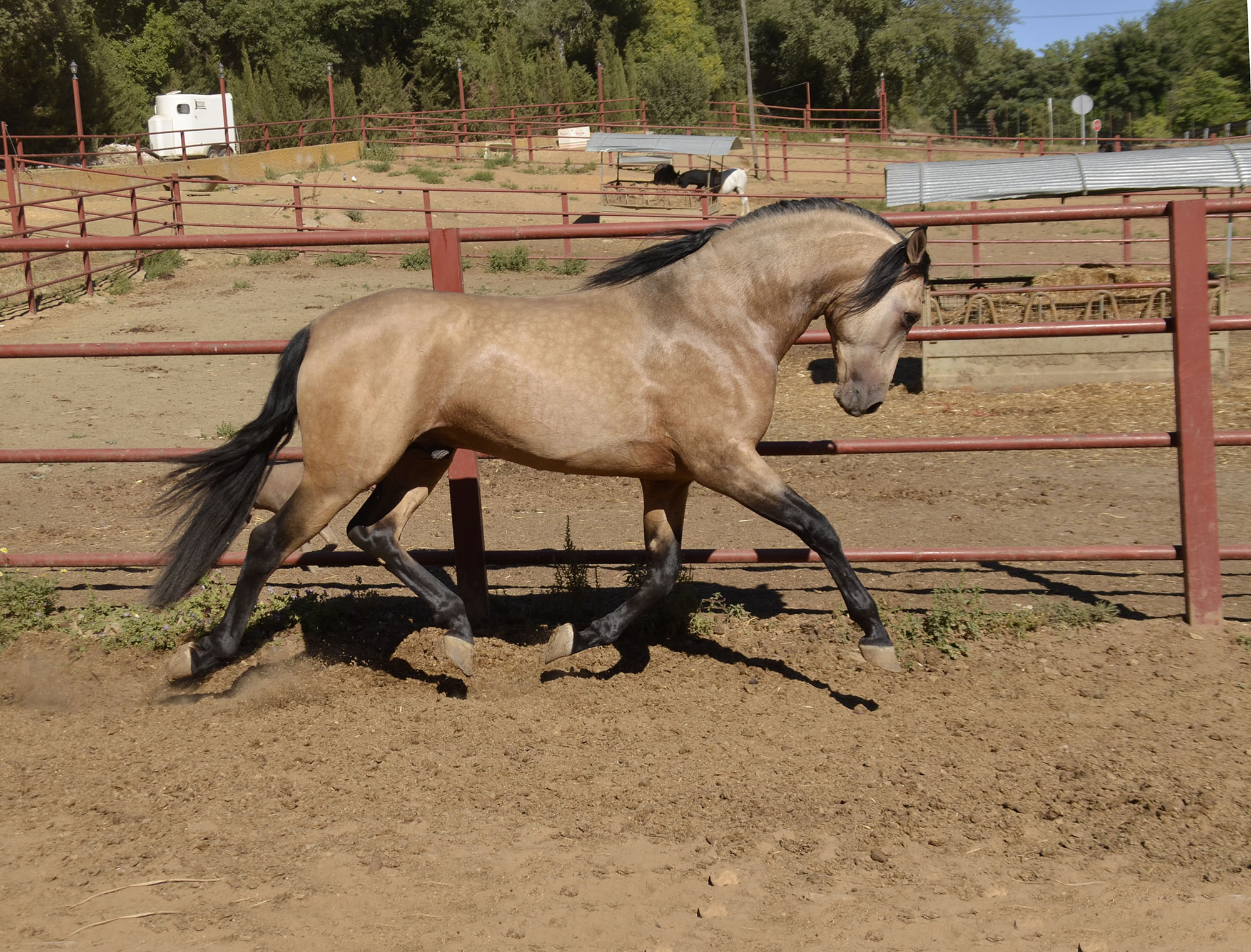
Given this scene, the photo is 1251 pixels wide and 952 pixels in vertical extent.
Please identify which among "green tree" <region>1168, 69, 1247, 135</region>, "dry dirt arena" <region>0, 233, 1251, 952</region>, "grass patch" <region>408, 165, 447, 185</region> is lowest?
"dry dirt arena" <region>0, 233, 1251, 952</region>

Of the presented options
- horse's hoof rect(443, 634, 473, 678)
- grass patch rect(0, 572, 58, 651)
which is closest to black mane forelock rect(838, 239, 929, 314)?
horse's hoof rect(443, 634, 473, 678)

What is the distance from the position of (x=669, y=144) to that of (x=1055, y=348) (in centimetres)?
1502

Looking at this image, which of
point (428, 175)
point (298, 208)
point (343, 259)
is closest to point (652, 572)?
point (298, 208)

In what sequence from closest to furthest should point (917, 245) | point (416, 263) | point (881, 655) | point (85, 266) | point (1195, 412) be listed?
point (917, 245), point (881, 655), point (1195, 412), point (85, 266), point (416, 263)

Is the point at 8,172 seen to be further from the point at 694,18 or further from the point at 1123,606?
the point at 694,18

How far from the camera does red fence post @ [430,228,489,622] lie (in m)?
4.38

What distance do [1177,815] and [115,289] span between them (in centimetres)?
1653

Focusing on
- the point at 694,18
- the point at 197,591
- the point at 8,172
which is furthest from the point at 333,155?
the point at 694,18

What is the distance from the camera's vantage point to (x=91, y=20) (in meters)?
41.6

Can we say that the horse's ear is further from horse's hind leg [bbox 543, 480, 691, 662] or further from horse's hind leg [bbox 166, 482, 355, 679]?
horse's hind leg [bbox 166, 482, 355, 679]

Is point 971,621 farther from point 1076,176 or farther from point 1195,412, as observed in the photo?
point 1076,176

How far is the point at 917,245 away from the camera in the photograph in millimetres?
3586

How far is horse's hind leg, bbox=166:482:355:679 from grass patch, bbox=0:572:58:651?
3.07 feet

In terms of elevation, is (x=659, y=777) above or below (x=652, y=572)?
below
